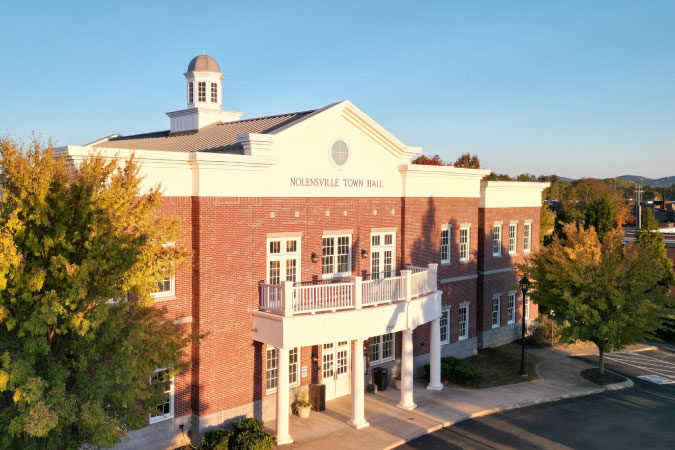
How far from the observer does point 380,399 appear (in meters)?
22.2

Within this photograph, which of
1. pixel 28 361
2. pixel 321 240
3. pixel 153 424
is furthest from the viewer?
pixel 321 240

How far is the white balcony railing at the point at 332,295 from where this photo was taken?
18234mm

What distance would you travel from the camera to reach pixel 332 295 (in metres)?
18.7

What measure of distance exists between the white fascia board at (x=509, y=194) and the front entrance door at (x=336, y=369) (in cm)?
1189

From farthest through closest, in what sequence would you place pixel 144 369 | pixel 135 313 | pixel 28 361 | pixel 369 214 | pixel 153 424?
pixel 369 214 → pixel 153 424 → pixel 135 313 → pixel 144 369 → pixel 28 361

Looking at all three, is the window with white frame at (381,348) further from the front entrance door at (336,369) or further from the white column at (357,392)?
the white column at (357,392)

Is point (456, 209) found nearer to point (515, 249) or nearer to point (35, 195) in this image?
point (515, 249)

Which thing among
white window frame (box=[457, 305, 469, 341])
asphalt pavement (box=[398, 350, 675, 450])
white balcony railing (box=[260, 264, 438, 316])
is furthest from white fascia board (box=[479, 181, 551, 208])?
asphalt pavement (box=[398, 350, 675, 450])

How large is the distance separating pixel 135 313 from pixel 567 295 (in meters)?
18.1

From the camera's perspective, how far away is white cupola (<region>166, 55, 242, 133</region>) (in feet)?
90.3

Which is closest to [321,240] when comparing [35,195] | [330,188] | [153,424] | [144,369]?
[330,188]

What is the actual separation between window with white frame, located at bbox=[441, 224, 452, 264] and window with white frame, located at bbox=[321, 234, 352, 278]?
6490mm

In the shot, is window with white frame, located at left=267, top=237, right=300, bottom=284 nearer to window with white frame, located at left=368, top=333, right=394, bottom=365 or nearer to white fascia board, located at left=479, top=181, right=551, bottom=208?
window with white frame, located at left=368, top=333, right=394, bottom=365

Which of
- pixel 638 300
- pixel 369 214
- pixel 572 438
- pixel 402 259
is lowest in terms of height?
pixel 572 438
